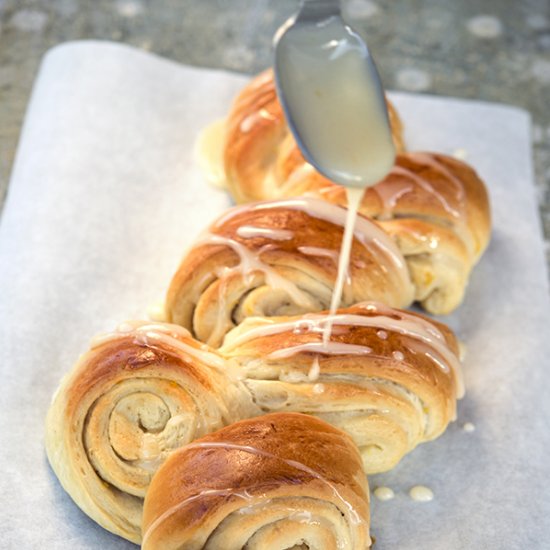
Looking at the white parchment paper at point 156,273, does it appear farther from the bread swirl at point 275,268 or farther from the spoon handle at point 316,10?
the spoon handle at point 316,10

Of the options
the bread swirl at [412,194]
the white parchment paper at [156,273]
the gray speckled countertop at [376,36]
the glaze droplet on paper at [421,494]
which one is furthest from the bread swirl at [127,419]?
the gray speckled countertop at [376,36]

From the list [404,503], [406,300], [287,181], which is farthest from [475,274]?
[404,503]

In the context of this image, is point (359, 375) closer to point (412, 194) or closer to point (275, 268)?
point (275, 268)

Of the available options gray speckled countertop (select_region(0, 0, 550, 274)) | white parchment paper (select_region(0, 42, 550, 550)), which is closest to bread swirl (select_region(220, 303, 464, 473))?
white parchment paper (select_region(0, 42, 550, 550))

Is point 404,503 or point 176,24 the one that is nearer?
point 404,503

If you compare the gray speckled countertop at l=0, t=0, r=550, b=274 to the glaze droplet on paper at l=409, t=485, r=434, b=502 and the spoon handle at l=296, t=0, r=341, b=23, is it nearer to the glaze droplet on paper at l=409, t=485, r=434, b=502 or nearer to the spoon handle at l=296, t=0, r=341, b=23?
the spoon handle at l=296, t=0, r=341, b=23

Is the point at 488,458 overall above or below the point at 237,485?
below

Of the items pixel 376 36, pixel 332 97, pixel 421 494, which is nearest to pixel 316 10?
pixel 332 97

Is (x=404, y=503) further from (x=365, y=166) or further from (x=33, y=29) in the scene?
(x=33, y=29)
